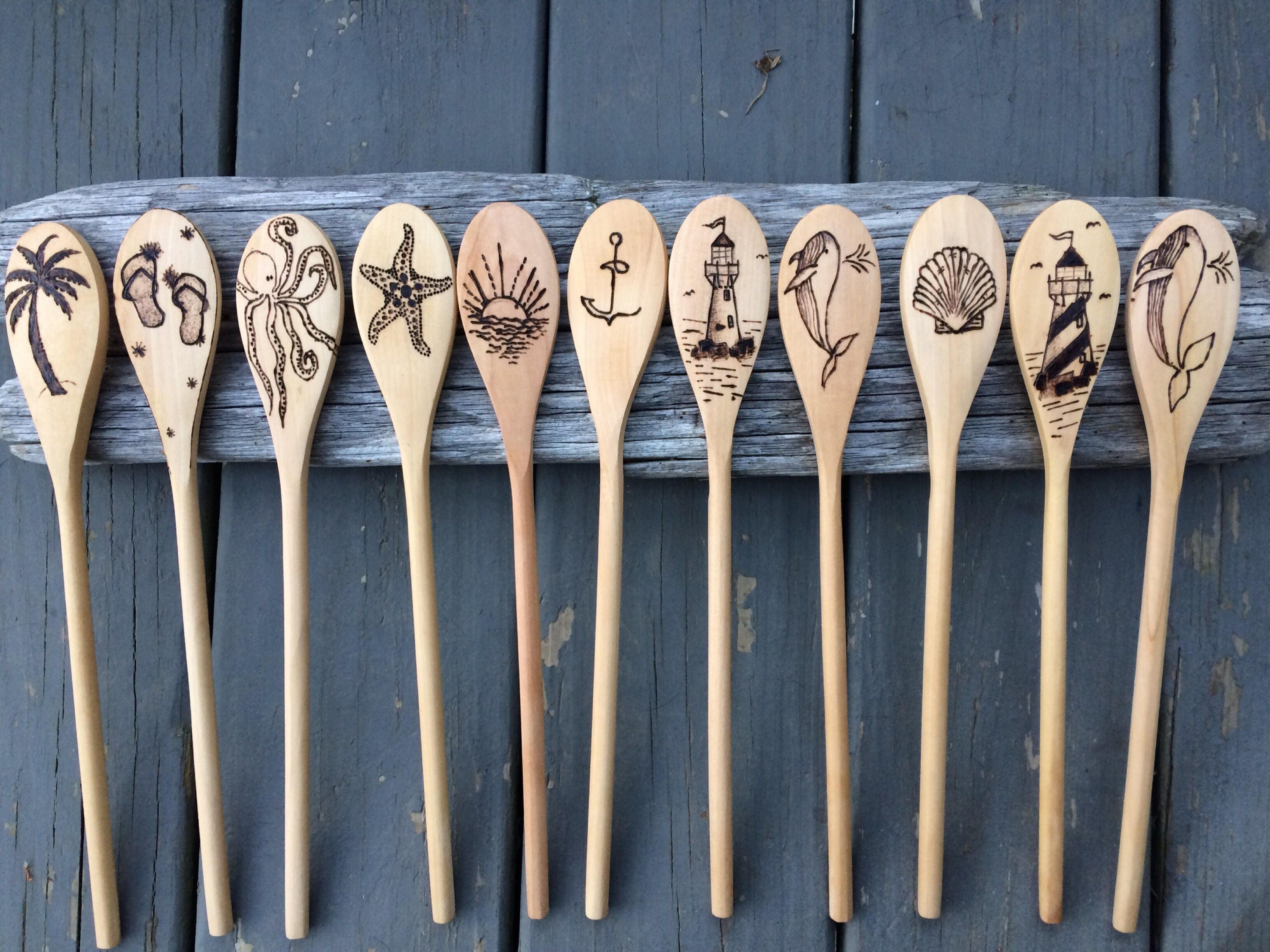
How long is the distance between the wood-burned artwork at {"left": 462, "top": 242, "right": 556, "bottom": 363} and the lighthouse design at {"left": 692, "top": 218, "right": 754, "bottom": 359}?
0.12 metres

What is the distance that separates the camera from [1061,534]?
0.57m

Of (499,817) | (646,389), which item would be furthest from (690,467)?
(499,817)

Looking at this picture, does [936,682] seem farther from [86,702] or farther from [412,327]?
[86,702]

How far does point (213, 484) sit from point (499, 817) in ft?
1.15

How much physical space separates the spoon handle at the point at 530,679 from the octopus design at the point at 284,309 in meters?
0.17

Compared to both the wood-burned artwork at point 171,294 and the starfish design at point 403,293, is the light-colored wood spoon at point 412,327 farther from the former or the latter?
the wood-burned artwork at point 171,294

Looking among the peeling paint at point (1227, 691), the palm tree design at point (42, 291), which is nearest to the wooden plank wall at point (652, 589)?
the peeling paint at point (1227, 691)

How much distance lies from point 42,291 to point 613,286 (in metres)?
0.41

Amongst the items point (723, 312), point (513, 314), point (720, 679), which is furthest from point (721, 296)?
point (720, 679)

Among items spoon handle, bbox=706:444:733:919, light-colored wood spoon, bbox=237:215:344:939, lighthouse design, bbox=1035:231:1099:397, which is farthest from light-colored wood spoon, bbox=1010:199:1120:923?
light-colored wood spoon, bbox=237:215:344:939

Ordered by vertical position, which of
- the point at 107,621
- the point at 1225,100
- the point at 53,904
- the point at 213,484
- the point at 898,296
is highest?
the point at 1225,100

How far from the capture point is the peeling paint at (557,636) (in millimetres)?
647

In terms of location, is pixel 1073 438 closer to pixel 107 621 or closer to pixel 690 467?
pixel 690 467

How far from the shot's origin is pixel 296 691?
571mm
